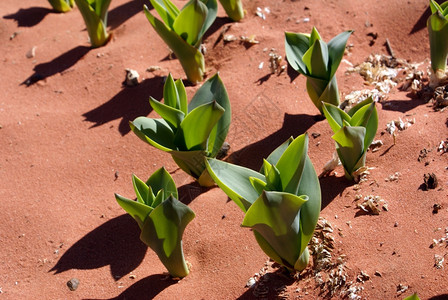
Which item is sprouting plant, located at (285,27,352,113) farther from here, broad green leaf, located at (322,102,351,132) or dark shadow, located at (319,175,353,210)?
dark shadow, located at (319,175,353,210)

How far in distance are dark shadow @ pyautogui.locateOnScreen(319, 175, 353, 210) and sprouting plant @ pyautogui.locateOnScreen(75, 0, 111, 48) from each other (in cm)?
177

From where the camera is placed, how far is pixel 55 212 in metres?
2.81

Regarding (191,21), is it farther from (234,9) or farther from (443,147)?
(443,147)

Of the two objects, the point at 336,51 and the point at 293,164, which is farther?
the point at 336,51

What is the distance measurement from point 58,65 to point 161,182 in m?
1.73

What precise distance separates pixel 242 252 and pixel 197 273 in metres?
0.20

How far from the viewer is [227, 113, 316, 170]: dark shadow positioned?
285cm

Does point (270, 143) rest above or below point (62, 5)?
below

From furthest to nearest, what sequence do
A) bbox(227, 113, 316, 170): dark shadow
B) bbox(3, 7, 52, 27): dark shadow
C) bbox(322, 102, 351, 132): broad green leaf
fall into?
bbox(3, 7, 52, 27): dark shadow
bbox(227, 113, 316, 170): dark shadow
bbox(322, 102, 351, 132): broad green leaf

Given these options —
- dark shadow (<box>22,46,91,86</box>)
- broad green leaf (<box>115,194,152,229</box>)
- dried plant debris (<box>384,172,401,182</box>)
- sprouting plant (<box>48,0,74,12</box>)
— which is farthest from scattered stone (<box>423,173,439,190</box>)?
sprouting plant (<box>48,0,74,12</box>)

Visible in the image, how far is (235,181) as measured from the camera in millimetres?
2082

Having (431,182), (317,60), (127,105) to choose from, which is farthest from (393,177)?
(127,105)

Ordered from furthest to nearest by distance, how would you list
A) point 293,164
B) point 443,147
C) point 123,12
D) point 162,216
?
point 123,12
point 443,147
point 162,216
point 293,164

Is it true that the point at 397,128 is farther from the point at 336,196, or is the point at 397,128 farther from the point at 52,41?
the point at 52,41
